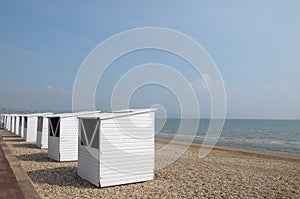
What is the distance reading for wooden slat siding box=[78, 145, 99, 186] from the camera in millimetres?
7629

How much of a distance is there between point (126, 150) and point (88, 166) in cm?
123

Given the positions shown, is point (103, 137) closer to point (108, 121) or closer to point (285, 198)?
point (108, 121)

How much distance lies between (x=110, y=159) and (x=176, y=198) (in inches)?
78.6

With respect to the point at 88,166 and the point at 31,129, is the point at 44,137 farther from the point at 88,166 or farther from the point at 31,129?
the point at 88,166

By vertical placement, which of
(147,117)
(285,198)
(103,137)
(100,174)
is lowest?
(285,198)

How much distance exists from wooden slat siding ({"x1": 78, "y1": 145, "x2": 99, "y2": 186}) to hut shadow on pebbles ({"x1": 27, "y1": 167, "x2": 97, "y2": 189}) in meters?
0.14

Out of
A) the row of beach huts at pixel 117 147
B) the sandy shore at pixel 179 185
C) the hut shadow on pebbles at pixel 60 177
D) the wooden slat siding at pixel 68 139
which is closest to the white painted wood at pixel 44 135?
the wooden slat siding at pixel 68 139

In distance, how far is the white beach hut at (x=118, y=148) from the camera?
7.55 meters

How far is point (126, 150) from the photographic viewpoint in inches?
306

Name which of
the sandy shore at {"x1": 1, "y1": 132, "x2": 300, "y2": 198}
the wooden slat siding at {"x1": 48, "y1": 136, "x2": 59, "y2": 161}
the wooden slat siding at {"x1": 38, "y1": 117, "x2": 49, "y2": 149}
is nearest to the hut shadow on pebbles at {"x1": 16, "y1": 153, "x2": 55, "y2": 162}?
the wooden slat siding at {"x1": 48, "y1": 136, "x2": 59, "y2": 161}

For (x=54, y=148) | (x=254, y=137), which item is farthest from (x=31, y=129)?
(x=254, y=137)

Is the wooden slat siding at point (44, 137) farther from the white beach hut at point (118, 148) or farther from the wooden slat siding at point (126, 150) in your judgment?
the wooden slat siding at point (126, 150)

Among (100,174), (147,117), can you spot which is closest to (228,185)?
(147,117)

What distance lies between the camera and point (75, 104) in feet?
39.9
